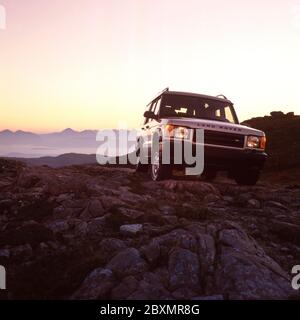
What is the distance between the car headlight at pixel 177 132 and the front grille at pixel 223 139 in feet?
0.67

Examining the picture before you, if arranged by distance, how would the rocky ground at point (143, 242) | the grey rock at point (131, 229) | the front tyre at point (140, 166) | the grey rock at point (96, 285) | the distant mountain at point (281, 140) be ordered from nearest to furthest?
the grey rock at point (96, 285)
the rocky ground at point (143, 242)
the grey rock at point (131, 229)
the front tyre at point (140, 166)
the distant mountain at point (281, 140)

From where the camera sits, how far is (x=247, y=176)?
1216 cm

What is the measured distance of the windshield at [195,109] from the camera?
472 inches

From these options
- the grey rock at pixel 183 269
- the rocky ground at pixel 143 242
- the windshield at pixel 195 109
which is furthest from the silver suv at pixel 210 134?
the grey rock at pixel 183 269

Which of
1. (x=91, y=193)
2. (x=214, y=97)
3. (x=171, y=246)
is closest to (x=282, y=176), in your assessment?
(x=214, y=97)

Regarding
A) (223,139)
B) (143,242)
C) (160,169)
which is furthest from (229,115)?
(143,242)

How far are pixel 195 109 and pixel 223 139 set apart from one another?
61.1 inches

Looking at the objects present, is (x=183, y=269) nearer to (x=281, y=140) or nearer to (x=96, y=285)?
(x=96, y=285)

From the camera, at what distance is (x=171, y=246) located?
6.57 metres

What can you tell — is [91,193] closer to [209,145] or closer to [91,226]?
[91,226]

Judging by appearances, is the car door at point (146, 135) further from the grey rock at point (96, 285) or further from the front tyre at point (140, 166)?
the grey rock at point (96, 285)

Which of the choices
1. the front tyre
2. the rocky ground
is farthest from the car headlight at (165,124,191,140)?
the front tyre

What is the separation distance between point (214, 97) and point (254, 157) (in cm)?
232
